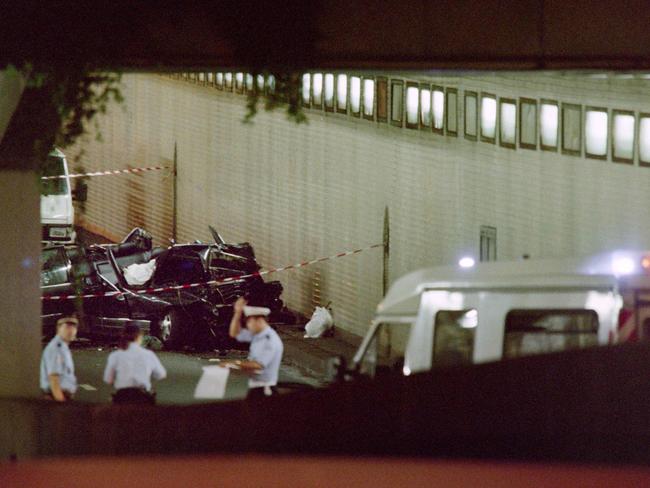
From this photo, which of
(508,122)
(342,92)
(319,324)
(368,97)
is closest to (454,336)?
(508,122)

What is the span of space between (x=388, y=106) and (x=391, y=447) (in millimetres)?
14760

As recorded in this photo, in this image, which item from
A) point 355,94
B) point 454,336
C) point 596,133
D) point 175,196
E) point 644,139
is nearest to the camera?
point 454,336

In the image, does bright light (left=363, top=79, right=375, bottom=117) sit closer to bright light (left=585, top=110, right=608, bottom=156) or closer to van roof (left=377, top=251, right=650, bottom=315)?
bright light (left=585, top=110, right=608, bottom=156)

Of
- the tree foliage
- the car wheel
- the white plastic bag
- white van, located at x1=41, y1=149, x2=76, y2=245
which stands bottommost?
the white plastic bag

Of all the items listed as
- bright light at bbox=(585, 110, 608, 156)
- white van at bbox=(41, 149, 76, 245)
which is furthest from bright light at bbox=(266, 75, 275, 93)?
white van at bbox=(41, 149, 76, 245)

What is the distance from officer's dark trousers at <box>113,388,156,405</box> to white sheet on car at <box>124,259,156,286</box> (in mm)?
8666

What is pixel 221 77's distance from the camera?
28484 millimetres

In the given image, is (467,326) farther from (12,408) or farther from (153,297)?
(153,297)

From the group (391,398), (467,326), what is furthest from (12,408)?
(391,398)

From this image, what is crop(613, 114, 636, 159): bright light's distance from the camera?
15.9 metres

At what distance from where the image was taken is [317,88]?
80.2 ft

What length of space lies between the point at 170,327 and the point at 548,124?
7.07 meters

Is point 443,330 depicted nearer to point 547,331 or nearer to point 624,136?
point 547,331

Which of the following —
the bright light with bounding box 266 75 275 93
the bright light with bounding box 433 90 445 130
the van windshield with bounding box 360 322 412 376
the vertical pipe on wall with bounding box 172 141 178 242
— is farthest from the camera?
the vertical pipe on wall with bounding box 172 141 178 242
